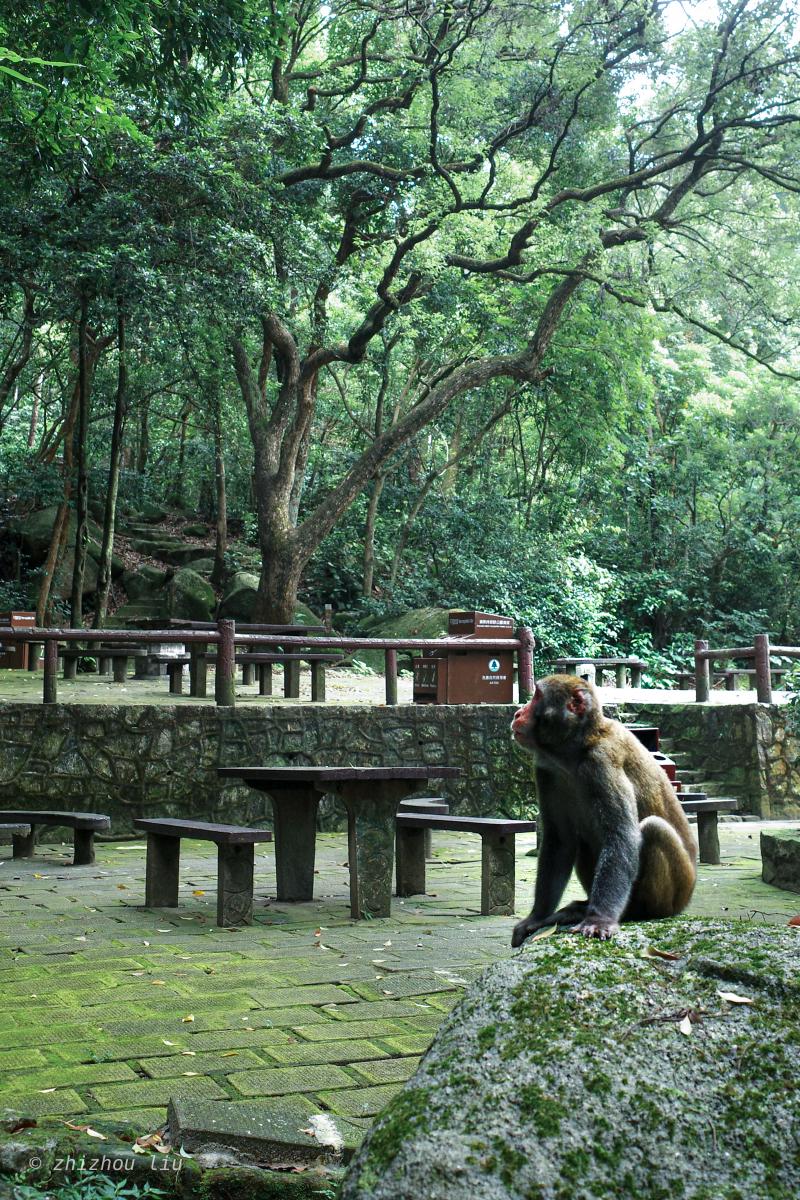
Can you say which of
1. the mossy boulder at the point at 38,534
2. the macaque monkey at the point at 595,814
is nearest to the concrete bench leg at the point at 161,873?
the macaque monkey at the point at 595,814

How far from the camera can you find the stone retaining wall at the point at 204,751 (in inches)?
351

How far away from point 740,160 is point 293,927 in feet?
46.1

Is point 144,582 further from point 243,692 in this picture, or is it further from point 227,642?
point 227,642

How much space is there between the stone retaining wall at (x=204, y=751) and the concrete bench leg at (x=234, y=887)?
3.45 meters

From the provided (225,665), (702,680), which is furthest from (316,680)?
(702,680)

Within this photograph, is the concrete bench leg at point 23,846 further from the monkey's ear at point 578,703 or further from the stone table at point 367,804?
the monkey's ear at point 578,703

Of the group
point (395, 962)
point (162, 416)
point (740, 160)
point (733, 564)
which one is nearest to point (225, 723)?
point (395, 962)

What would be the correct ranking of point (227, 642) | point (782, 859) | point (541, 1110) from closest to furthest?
point (541, 1110), point (782, 859), point (227, 642)

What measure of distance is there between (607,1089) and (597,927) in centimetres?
90

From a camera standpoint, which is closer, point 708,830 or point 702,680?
point 708,830

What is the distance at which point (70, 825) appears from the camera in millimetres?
7516

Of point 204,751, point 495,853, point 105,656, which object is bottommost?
point 495,853

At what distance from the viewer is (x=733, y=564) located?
75.2ft

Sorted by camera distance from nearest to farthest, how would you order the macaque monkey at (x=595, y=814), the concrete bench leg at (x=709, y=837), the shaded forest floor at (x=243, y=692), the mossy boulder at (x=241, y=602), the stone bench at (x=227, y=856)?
the macaque monkey at (x=595, y=814) → the stone bench at (x=227, y=856) → the concrete bench leg at (x=709, y=837) → the shaded forest floor at (x=243, y=692) → the mossy boulder at (x=241, y=602)
